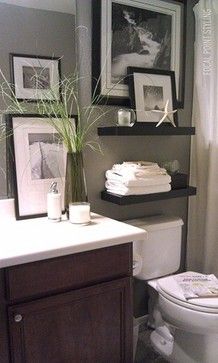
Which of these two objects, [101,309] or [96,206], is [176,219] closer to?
[96,206]

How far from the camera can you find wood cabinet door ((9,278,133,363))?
1.09 metres

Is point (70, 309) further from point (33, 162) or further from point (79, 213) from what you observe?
point (33, 162)

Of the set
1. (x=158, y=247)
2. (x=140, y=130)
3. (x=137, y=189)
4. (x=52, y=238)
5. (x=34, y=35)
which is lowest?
(x=158, y=247)

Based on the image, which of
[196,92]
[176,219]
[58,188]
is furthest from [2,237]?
[196,92]

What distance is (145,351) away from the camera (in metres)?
1.81

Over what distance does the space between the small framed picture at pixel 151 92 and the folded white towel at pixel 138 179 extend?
32 cm

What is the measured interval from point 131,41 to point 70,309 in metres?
1.36

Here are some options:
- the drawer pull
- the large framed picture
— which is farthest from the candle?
the large framed picture

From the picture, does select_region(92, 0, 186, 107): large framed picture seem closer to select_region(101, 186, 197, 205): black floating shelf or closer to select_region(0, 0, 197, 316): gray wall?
select_region(0, 0, 197, 316): gray wall

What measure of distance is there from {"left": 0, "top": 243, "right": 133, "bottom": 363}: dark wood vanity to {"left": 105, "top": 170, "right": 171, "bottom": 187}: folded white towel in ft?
1.21

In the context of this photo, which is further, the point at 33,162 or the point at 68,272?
the point at 33,162

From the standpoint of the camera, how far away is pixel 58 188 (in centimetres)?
158

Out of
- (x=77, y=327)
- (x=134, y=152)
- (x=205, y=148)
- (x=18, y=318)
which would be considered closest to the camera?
(x=18, y=318)

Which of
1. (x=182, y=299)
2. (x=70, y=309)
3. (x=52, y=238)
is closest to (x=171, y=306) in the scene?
(x=182, y=299)
